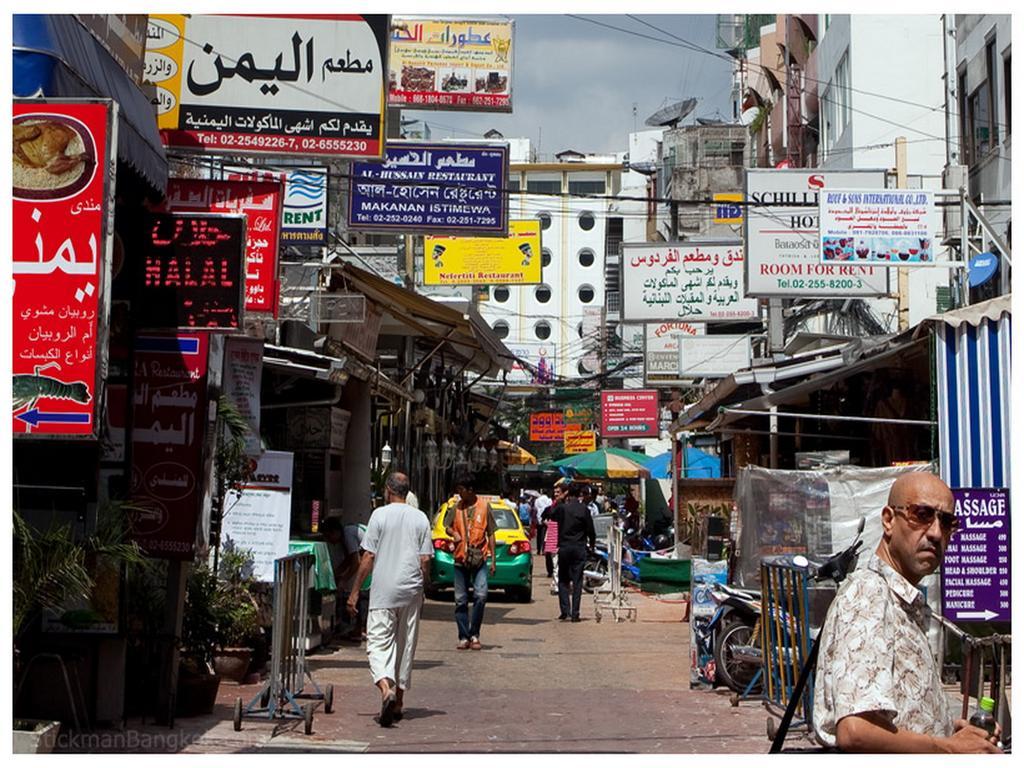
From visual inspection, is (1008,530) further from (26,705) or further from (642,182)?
(642,182)

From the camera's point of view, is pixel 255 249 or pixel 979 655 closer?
pixel 979 655

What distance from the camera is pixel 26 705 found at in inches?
336

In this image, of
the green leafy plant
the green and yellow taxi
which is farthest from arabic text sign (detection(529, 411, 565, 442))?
the green leafy plant

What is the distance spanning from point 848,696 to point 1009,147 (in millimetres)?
18065

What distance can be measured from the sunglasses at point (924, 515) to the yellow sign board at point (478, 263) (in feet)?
73.6

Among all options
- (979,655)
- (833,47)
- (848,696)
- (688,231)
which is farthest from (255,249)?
(688,231)

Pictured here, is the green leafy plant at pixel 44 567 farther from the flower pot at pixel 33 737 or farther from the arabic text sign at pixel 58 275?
the arabic text sign at pixel 58 275

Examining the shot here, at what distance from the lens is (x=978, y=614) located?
1065 cm

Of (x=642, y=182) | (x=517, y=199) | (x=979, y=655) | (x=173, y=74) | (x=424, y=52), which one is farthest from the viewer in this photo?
(x=642, y=182)

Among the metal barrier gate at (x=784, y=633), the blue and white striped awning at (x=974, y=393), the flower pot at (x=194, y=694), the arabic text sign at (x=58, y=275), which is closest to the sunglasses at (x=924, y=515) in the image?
the arabic text sign at (x=58, y=275)

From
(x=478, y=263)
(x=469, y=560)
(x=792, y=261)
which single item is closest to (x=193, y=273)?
(x=469, y=560)

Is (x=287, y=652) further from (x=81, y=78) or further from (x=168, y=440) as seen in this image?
(x=81, y=78)

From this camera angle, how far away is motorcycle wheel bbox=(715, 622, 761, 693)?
38.3 ft

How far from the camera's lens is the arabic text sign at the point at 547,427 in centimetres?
5359
